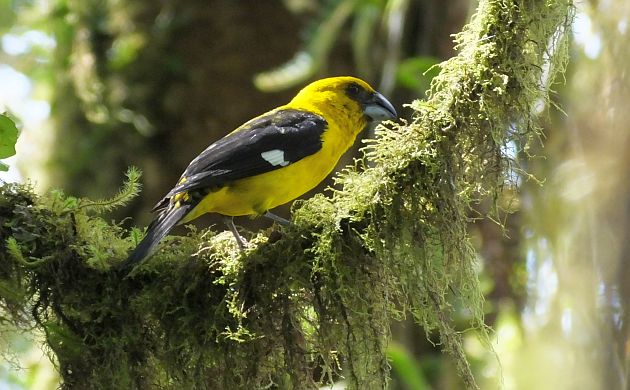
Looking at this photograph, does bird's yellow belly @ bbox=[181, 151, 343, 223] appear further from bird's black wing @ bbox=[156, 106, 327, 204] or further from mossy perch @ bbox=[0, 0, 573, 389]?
mossy perch @ bbox=[0, 0, 573, 389]

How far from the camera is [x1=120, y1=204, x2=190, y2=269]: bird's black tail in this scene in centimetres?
332

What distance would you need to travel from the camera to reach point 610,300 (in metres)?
3.10

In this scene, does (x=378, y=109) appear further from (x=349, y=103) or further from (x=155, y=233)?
(x=155, y=233)

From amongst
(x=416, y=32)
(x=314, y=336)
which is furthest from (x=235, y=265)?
(x=416, y=32)

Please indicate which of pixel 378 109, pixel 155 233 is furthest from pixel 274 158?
pixel 378 109

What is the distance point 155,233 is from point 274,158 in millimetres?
850

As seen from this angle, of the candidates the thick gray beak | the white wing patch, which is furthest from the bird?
the thick gray beak

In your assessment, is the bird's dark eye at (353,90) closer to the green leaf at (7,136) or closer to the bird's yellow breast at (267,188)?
the bird's yellow breast at (267,188)

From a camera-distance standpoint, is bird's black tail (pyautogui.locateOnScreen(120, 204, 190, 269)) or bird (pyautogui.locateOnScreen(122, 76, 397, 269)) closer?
bird's black tail (pyautogui.locateOnScreen(120, 204, 190, 269))

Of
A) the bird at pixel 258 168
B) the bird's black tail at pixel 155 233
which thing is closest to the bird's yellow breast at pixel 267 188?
the bird at pixel 258 168

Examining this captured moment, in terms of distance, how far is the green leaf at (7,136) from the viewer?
3.40 meters

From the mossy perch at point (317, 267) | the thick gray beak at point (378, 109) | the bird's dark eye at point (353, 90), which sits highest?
the bird's dark eye at point (353, 90)

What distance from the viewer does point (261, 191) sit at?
4.12 m

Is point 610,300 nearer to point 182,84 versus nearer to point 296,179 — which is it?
point 296,179
